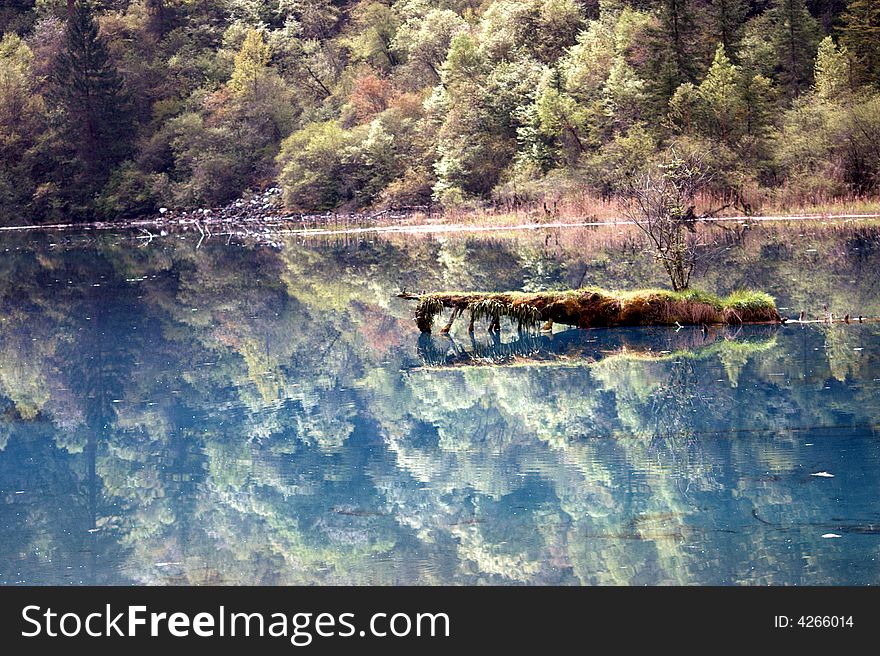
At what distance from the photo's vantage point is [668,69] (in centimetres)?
5744

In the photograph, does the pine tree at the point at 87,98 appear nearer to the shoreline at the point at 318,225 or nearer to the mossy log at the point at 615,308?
the shoreline at the point at 318,225

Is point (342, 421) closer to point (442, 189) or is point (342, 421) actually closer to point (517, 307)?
point (517, 307)

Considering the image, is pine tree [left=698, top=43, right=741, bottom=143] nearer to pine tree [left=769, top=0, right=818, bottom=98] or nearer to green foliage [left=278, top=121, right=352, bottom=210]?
pine tree [left=769, top=0, right=818, bottom=98]

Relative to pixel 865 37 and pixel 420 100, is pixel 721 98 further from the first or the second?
pixel 420 100

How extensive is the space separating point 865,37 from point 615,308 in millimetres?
39514

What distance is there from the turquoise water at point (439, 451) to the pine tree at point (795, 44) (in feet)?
119

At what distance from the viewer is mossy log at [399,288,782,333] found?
20438 mm

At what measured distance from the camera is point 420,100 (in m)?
76.2

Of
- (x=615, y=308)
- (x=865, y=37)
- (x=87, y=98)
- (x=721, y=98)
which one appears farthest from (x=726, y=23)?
(x=87, y=98)

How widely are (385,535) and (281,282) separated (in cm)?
2389

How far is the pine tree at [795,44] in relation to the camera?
59875mm

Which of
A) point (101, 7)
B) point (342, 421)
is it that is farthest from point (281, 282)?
point (101, 7)

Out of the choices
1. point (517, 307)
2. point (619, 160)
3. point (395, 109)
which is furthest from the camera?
point (395, 109)

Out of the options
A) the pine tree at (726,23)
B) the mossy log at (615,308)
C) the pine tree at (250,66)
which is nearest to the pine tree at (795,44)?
the pine tree at (726,23)
